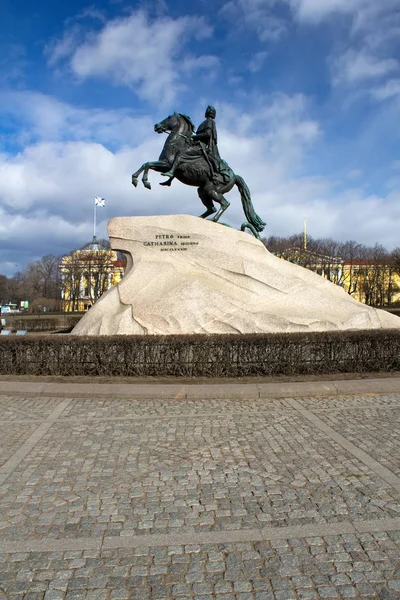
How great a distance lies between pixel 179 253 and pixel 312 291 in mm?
3514

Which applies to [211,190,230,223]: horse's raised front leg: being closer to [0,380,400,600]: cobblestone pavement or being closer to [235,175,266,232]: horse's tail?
[235,175,266,232]: horse's tail

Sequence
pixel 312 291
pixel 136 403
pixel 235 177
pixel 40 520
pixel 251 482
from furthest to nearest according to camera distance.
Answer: pixel 235 177
pixel 312 291
pixel 136 403
pixel 251 482
pixel 40 520

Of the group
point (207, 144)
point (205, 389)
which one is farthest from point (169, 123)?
point (205, 389)

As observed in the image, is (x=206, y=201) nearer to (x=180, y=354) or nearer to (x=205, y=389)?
(x=180, y=354)

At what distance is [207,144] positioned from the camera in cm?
1350

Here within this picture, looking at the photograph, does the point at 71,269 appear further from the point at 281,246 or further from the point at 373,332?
the point at 373,332

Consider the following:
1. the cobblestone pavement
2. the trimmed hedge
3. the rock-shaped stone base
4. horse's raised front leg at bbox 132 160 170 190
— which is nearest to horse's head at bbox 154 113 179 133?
horse's raised front leg at bbox 132 160 170 190

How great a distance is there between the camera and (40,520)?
11.1 feet

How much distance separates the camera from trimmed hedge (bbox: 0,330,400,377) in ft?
28.6

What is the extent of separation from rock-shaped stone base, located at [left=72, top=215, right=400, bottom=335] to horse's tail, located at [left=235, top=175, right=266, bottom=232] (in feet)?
5.71

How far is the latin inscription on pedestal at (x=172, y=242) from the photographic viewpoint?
12125mm

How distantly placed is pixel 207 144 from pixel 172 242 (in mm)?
3396

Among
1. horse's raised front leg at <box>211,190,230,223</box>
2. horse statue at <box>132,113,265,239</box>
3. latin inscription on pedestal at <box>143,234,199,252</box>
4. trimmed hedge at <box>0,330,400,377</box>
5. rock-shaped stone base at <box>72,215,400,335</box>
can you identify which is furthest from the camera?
horse's raised front leg at <box>211,190,230,223</box>

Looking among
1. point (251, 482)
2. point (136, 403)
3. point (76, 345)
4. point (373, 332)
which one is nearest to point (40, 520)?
point (251, 482)
